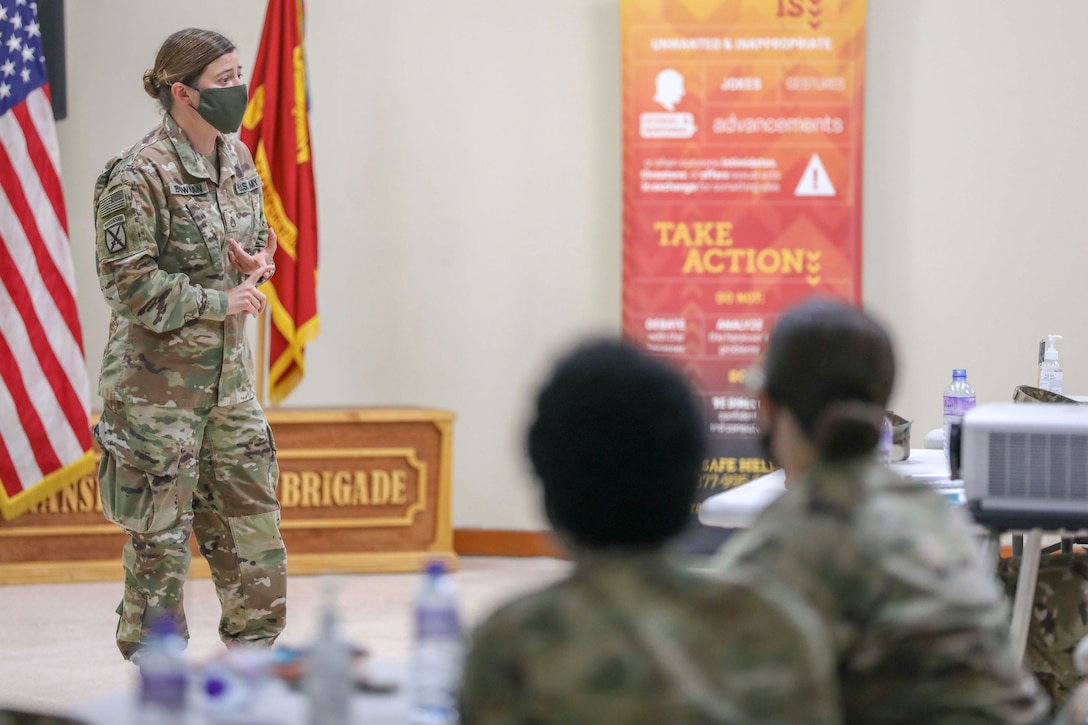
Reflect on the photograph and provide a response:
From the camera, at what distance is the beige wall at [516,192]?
17.7 ft

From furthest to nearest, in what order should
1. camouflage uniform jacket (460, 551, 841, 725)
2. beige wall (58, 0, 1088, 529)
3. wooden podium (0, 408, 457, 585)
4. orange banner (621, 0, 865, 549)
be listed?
1. beige wall (58, 0, 1088, 529)
2. orange banner (621, 0, 865, 549)
3. wooden podium (0, 408, 457, 585)
4. camouflage uniform jacket (460, 551, 841, 725)

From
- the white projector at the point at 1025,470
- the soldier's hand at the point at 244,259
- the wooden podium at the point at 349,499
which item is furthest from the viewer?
the wooden podium at the point at 349,499

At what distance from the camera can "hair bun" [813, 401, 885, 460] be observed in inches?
54.1

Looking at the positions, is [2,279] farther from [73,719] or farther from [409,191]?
[73,719]

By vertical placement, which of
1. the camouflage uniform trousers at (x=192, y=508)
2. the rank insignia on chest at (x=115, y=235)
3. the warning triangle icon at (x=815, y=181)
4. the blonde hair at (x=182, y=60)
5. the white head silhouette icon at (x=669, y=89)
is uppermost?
the white head silhouette icon at (x=669, y=89)

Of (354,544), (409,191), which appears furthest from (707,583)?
(409,191)

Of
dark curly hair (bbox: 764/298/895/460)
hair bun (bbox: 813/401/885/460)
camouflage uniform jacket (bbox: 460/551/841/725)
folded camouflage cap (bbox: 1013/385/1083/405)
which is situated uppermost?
dark curly hair (bbox: 764/298/895/460)

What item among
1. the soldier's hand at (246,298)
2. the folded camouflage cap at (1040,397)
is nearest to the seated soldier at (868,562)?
the folded camouflage cap at (1040,397)

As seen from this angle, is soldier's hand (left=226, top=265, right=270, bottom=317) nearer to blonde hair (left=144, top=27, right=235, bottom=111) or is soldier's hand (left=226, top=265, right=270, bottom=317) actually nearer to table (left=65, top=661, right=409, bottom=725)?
blonde hair (left=144, top=27, right=235, bottom=111)

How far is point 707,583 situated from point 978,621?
43cm

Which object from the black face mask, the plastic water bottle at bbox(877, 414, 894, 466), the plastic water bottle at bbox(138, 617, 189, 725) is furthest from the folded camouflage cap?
the plastic water bottle at bbox(138, 617, 189, 725)

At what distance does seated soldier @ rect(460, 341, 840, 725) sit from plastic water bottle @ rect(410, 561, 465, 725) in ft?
1.07

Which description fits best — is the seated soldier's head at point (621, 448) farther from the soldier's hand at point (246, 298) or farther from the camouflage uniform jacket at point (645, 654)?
the soldier's hand at point (246, 298)

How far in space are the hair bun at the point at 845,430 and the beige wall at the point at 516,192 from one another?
4.15 m
